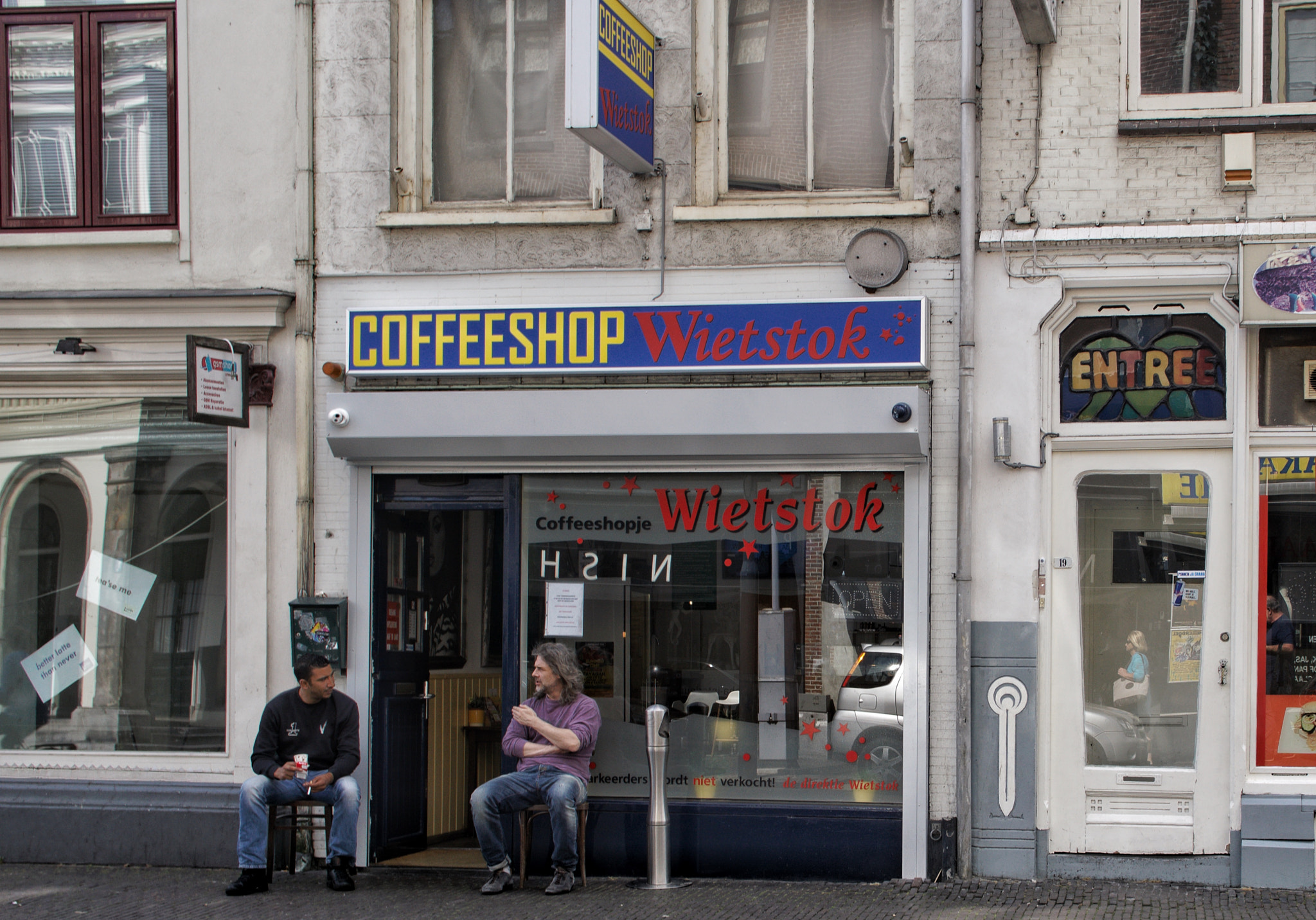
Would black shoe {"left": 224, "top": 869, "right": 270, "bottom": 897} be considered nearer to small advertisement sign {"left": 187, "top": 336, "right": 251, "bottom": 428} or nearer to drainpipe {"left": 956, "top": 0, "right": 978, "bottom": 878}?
small advertisement sign {"left": 187, "top": 336, "right": 251, "bottom": 428}

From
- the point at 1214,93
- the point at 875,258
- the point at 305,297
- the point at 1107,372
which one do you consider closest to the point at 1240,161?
the point at 1214,93

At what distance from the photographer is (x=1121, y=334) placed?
802 centimetres

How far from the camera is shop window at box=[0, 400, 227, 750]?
9047 mm

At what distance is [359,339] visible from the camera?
8617 millimetres

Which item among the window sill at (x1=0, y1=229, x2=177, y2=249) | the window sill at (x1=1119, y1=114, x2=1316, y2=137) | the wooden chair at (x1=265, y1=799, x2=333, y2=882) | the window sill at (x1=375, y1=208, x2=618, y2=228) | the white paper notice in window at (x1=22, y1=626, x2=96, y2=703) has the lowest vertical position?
the wooden chair at (x1=265, y1=799, x2=333, y2=882)

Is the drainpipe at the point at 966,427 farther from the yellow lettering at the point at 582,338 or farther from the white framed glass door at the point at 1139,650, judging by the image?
the yellow lettering at the point at 582,338

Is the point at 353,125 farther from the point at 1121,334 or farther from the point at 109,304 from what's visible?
the point at 1121,334

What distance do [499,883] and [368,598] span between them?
203 centimetres

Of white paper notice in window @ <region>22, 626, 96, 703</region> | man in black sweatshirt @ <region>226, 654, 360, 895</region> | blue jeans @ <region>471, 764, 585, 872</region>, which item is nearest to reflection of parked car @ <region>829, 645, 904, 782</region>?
blue jeans @ <region>471, 764, 585, 872</region>

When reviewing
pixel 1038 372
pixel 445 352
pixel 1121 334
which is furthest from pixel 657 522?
pixel 1121 334

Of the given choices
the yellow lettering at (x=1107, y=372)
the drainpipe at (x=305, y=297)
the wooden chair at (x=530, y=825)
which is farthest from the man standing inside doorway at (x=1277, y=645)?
the drainpipe at (x=305, y=297)

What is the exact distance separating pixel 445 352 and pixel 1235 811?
5465 mm

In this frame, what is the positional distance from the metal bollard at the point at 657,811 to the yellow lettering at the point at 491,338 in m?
2.39

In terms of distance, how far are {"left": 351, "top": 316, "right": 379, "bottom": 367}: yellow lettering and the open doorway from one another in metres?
0.78
